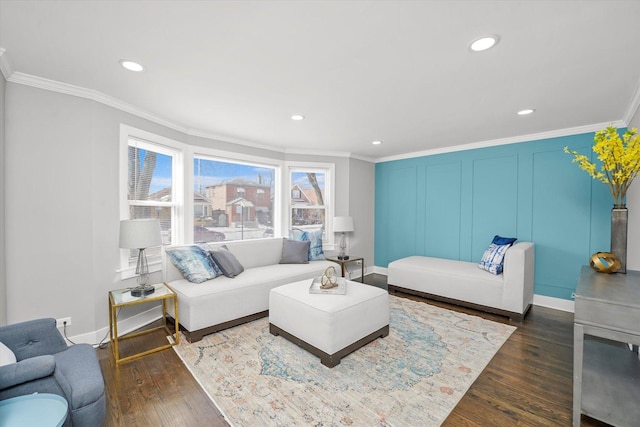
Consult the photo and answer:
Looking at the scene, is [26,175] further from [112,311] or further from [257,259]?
[257,259]

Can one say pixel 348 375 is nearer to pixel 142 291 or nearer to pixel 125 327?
pixel 142 291

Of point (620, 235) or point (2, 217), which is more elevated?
point (2, 217)

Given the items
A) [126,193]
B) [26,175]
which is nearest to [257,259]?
[126,193]

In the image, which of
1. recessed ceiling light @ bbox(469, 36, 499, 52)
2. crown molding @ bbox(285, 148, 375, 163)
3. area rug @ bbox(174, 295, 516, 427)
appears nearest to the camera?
recessed ceiling light @ bbox(469, 36, 499, 52)

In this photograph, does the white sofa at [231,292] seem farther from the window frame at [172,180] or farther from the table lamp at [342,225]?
the table lamp at [342,225]

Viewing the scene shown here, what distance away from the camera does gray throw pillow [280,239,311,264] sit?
14.1ft

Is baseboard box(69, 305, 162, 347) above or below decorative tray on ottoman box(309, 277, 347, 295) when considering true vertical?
below

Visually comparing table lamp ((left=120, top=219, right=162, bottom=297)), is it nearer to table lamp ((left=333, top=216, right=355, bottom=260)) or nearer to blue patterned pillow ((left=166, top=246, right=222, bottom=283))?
blue patterned pillow ((left=166, top=246, right=222, bottom=283))

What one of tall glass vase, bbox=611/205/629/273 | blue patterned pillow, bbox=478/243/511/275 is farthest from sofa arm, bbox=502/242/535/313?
tall glass vase, bbox=611/205/629/273

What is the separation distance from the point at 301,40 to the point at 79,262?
110 inches

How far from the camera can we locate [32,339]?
1.82 m

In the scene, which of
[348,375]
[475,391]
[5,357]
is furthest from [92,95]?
[475,391]

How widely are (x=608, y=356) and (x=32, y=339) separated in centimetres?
404

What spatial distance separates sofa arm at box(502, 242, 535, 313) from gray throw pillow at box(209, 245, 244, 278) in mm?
3330
